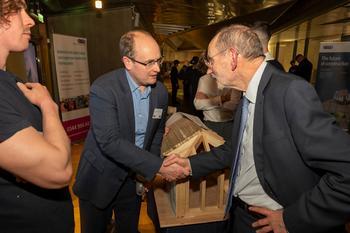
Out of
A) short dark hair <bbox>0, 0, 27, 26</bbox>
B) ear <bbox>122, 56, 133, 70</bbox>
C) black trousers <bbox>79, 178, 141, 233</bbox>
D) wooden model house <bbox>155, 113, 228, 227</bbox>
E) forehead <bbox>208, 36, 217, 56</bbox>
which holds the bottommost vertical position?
black trousers <bbox>79, 178, 141, 233</bbox>

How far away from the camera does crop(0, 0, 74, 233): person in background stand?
78 cm

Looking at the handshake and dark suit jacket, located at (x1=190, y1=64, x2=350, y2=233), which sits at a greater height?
dark suit jacket, located at (x1=190, y1=64, x2=350, y2=233)

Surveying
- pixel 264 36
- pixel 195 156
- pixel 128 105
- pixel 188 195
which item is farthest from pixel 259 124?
pixel 264 36

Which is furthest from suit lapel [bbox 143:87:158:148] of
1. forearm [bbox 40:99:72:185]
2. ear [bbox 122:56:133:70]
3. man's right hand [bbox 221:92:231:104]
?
man's right hand [bbox 221:92:231:104]

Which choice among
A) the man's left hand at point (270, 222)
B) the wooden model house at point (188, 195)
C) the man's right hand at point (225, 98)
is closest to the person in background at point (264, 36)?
the man's right hand at point (225, 98)

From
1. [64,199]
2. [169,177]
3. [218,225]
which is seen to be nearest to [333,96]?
[218,225]

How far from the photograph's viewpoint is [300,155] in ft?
3.19

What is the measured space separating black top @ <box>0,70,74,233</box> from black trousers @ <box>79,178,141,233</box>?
0.67m

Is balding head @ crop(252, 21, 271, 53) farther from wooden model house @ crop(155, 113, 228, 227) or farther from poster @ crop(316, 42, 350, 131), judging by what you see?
poster @ crop(316, 42, 350, 131)

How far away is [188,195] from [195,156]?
0.26 metres

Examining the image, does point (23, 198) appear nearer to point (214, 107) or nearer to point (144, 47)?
point (144, 47)

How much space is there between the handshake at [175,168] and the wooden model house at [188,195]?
1.9 inches

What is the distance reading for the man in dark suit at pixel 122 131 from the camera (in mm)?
1532

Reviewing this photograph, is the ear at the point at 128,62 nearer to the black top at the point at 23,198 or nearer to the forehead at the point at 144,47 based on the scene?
the forehead at the point at 144,47
